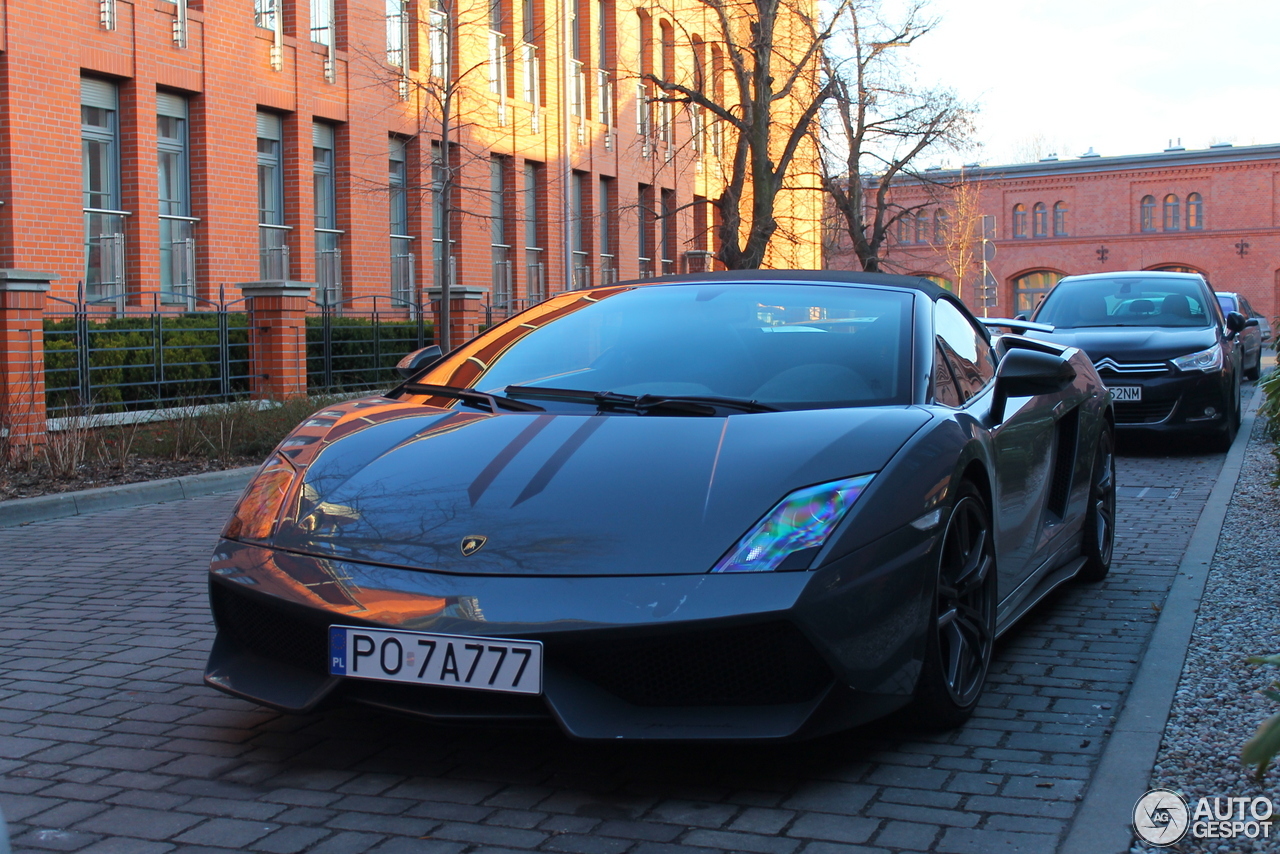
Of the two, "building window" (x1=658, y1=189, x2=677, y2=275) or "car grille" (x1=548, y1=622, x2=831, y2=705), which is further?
"building window" (x1=658, y1=189, x2=677, y2=275)

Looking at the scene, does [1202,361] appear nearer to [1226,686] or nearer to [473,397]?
[1226,686]

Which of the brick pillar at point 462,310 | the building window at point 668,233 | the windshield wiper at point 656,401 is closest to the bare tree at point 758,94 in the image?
the building window at point 668,233

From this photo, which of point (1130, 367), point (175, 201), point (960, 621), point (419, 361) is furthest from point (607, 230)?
point (960, 621)

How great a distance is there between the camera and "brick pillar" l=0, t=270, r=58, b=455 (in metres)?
12.0

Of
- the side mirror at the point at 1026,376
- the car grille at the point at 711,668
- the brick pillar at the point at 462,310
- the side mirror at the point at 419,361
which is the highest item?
the brick pillar at the point at 462,310

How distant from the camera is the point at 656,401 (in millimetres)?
4000

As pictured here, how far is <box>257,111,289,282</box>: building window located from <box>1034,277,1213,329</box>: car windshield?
1256cm

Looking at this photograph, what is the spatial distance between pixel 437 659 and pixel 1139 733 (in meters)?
2.00

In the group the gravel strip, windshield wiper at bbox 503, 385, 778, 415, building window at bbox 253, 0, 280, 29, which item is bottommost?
the gravel strip

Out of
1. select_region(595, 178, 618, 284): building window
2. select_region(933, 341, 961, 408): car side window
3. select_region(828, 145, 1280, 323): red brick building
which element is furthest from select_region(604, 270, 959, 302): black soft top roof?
select_region(828, 145, 1280, 323): red brick building

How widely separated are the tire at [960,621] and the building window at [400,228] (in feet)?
68.0

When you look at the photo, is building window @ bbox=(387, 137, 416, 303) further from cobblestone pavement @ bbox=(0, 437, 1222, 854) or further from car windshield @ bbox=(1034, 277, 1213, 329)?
cobblestone pavement @ bbox=(0, 437, 1222, 854)

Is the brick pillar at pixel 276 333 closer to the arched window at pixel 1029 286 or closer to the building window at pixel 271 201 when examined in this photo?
the building window at pixel 271 201

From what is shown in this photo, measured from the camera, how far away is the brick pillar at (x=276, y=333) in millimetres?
16422
